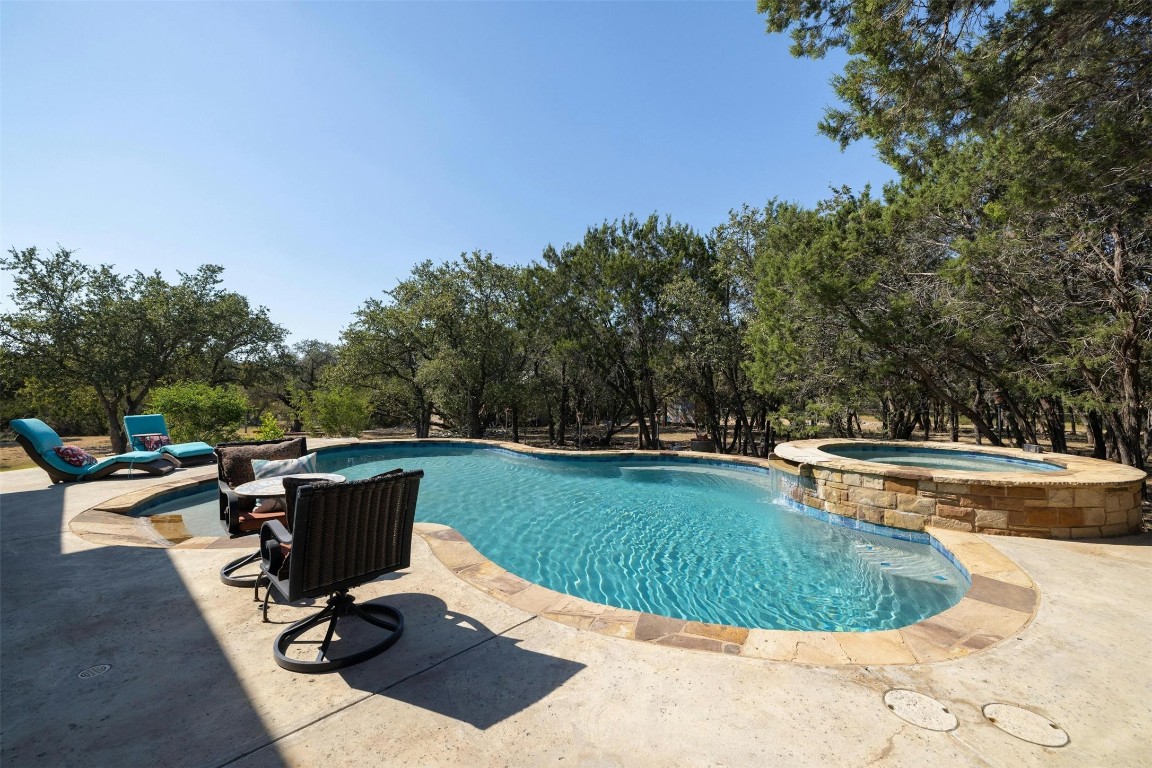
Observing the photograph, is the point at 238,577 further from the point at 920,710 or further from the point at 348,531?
the point at 920,710

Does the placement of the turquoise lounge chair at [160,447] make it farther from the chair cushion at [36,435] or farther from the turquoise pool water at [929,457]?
the turquoise pool water at [929,457]

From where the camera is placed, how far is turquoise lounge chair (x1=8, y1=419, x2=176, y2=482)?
7.79 meters

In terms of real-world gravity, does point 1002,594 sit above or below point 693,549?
above

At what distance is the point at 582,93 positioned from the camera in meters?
10.6

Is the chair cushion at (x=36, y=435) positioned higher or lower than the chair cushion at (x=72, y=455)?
higher

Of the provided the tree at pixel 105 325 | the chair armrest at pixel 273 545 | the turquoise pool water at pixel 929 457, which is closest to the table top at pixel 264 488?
the chair armrest at pixel 273 545

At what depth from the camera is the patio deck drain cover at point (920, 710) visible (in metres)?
2.14

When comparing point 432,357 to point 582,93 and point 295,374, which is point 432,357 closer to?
point 295,374

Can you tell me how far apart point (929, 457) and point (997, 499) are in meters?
5.47

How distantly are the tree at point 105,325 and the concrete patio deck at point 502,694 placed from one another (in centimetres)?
2044

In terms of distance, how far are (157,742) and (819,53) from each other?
329 inches

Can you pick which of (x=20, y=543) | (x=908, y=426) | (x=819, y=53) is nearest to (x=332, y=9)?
(x=819, y=53)

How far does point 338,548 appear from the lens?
2686 mm

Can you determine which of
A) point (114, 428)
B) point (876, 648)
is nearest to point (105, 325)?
point (114, 428)
